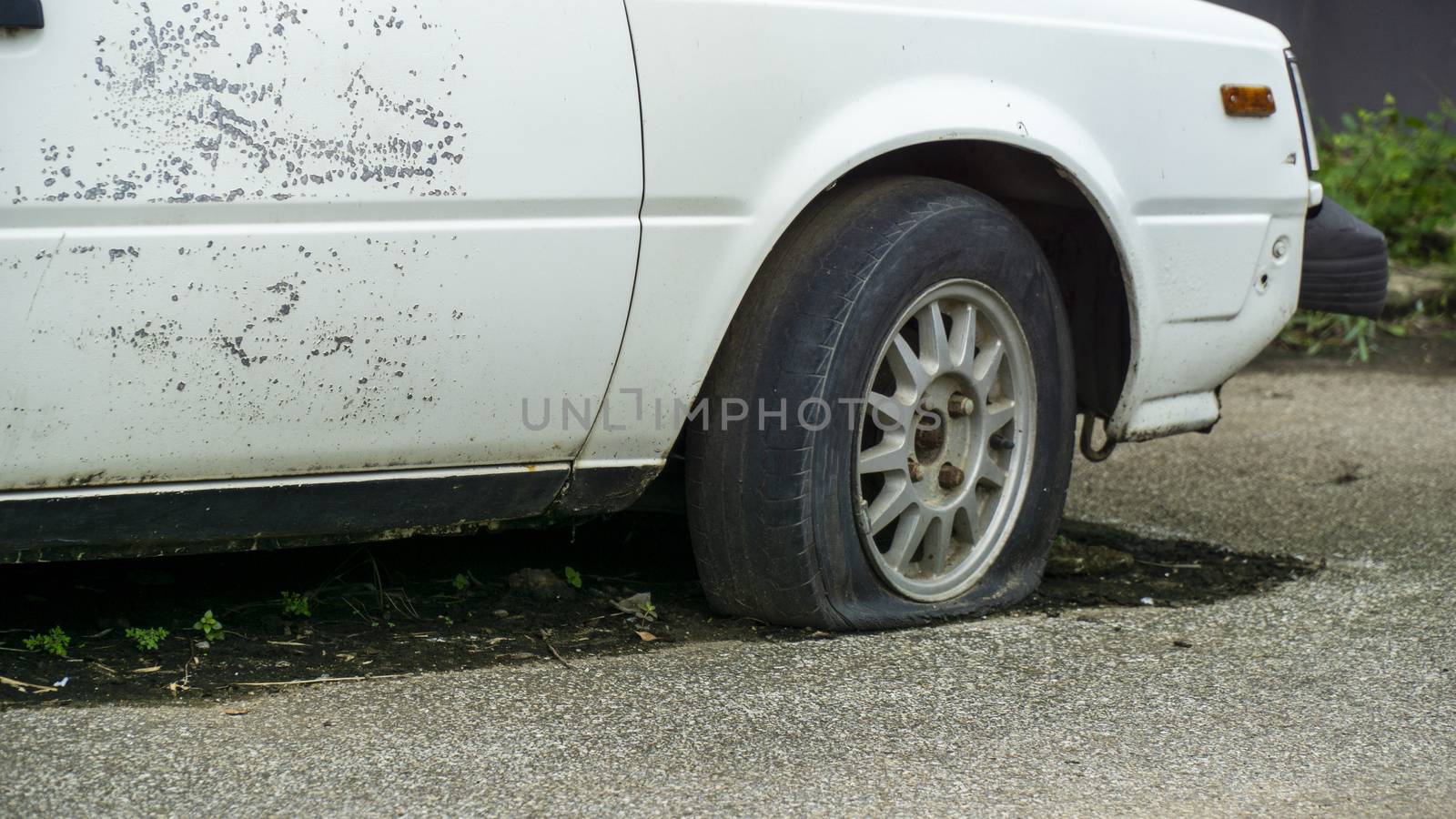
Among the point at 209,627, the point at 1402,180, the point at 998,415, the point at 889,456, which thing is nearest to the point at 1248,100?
the point at 998,415

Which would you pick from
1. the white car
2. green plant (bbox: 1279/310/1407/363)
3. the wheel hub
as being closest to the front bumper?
the white car

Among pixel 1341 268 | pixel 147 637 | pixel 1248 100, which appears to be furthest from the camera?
pixel 1341 268

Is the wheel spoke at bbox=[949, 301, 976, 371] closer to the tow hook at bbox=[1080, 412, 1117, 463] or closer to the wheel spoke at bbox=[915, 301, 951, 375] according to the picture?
the wheel spoke at bbox=[915, 301, 951, 375]

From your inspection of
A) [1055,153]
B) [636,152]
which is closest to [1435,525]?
[1055,153]

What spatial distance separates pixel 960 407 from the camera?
264 centimetres

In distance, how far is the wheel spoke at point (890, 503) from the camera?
8.39 ft

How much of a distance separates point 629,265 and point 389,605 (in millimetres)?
850

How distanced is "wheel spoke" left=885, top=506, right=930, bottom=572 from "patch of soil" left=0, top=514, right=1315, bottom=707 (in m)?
0.22

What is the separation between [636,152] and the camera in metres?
2.16

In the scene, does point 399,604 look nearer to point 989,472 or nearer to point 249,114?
point 249,114

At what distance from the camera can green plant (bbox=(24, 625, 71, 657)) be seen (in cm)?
225

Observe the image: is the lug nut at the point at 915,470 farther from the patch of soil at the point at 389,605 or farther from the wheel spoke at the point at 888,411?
the patch of soil at the point at 389,605

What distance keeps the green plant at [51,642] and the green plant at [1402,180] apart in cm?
551

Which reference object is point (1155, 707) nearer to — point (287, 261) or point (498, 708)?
point (498, 708)
